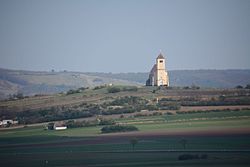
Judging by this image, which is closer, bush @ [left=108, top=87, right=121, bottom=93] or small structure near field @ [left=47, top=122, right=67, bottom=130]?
small structure near field @ [left=47, top=122, right=67, bottom=130]

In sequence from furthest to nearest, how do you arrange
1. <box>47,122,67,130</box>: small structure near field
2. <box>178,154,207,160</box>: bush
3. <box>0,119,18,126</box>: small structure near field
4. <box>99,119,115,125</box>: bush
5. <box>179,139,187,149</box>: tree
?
<box>0,119,18,126</box>: small structure near field, <box>47,122,67,130</box>: small structure near field, <box>99,119,115,125</box>: bush, <box>179,139,187,149</box>: tree, <box>178,154,207,160</box>: bush

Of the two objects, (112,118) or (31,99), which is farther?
(31,99)

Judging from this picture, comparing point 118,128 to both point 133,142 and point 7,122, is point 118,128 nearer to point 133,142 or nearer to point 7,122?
point 133,142

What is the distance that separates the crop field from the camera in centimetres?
7212

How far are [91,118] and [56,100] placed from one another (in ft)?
83.6

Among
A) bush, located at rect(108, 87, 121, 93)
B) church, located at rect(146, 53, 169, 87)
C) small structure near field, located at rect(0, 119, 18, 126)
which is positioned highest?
church, located at rect(146, 53, 169, 87)

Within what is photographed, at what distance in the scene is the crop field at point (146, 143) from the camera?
2840 inches

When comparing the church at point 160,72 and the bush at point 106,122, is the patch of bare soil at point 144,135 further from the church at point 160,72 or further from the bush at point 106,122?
the church at point 160,72

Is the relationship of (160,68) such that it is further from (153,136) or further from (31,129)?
(153,136)

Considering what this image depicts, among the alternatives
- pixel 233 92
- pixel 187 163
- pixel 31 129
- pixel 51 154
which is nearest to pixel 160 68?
pixel 233 92

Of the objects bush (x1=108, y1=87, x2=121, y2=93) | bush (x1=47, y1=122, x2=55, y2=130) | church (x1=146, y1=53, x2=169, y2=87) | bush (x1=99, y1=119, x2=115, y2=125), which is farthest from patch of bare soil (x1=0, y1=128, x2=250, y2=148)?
church (x1=146, y1=53, x2=169, y2=87)

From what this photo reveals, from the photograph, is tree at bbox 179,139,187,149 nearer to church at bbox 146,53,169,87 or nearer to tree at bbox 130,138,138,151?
tree at bbox 130,138,138,151

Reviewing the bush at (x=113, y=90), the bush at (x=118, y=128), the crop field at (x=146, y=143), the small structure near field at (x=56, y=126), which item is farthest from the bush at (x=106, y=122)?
the bush at (x=113, y=90)

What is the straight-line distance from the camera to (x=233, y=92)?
134 meters
